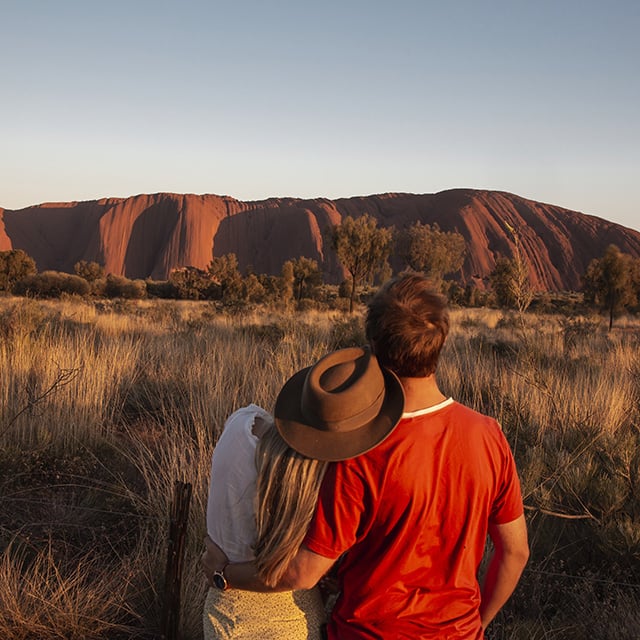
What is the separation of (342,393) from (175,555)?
1.38 m

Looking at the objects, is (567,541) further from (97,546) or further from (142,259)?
(142,259)

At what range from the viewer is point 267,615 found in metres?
1.74

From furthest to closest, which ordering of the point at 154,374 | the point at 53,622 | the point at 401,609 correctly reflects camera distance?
the point at 154,374, the point at 53,622, the point at 401,609

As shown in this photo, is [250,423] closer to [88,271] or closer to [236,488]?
[236,488]

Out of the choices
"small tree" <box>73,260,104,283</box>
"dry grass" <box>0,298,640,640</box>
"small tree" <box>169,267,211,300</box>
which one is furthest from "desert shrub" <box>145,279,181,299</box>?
"dry grass" <box>0,298,640,640</box>

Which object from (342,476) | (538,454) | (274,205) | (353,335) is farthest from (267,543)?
(274,205)

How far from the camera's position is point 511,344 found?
996 cm

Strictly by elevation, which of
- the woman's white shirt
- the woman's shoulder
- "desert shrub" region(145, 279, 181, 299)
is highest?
the woman's shoulder

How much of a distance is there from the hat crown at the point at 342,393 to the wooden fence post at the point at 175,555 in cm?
106

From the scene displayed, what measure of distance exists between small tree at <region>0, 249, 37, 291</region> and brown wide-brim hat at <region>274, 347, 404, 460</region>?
38651mm

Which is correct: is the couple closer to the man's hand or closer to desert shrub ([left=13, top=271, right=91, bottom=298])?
the man's hand

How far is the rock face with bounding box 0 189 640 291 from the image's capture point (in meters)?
89.1

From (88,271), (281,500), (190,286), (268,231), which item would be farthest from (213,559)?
(268,231)

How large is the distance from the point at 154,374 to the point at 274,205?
356 ft
